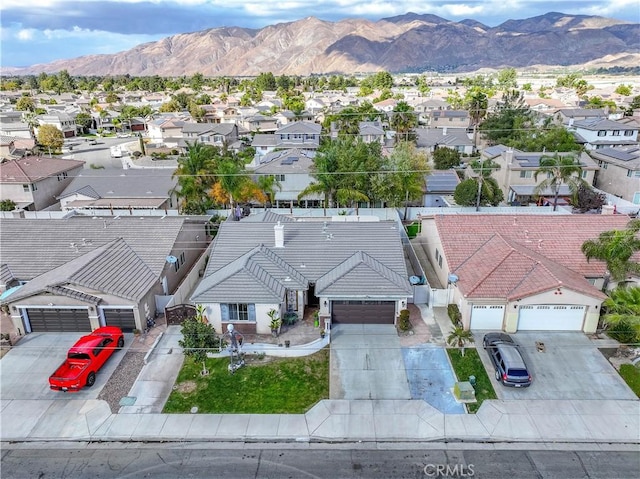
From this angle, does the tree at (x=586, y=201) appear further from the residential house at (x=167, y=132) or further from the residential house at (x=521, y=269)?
the residential house at (x=167, y=132)

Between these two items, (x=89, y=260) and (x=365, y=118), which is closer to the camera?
(x=89, y=260)

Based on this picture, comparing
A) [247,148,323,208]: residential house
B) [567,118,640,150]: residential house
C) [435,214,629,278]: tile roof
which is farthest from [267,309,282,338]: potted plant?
[567,118,640,150]: residential house

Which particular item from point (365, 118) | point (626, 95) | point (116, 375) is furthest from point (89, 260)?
point (626, 95)

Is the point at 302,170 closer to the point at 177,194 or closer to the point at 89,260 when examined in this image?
the point at 177,194

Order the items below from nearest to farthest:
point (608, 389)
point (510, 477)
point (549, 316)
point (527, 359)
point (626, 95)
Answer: point (510, 477) → point (608, 389) → point (527, 359) → point (549, 316) → point (626, 95)

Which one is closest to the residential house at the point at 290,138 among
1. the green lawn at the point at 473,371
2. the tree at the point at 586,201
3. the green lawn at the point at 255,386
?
the tree at the point at 586,201

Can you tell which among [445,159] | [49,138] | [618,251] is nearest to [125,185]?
[445,159]

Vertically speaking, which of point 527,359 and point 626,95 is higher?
point 626,95
